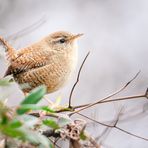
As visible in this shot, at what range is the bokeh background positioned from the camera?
5383 millimetres

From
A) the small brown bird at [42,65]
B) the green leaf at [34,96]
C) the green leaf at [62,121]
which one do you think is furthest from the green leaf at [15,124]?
the small brown bird at [42,65]

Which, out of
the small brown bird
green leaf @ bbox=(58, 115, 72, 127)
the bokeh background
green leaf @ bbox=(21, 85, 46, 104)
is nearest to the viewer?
green leaf @ bbox=(21, 85, 46, 104)

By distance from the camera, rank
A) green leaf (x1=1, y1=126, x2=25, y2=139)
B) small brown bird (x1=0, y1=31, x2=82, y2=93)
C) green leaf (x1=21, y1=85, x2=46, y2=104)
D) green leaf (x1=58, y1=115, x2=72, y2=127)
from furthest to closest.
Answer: small brown bird (x1=0, y1=31, x2=82, y2=93), green leaf (x1=58, y1=115, x2=72, y2=127), green leaf (x1=21, y1=85, x2=46, y2=104), green leaf (x1=1, y1=126, x2=25, y2=139)

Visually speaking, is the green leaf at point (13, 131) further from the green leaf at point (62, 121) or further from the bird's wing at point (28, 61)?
the bird's wing at point (28, 61)

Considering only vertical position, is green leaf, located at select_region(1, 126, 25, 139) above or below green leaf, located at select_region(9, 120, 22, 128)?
below

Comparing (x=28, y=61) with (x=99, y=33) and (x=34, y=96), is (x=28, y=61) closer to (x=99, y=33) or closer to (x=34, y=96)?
(x=34, y=96)

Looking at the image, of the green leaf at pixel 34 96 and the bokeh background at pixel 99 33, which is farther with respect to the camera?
the bokeh background at pixel 99 33

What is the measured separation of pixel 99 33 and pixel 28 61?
3065 mm

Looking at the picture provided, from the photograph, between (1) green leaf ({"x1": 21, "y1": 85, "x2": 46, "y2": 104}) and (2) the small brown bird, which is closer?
(1) green leaf ({"x1": 21, "y1": 85, "x2": 46, "y2": 104})

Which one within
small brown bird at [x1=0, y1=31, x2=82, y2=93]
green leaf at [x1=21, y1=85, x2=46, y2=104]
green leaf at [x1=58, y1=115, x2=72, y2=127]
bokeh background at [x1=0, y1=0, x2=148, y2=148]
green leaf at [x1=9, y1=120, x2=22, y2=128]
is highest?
green leaf at [x1=9, y1=120, x2=22, y2=128]

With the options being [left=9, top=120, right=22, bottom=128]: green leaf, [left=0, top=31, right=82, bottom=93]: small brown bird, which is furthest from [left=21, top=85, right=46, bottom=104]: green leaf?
[left=0, top=31, right=82, bottom=93]: small brown bird

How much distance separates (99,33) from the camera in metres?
6.56

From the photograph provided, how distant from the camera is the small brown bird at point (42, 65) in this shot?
3473 millimetres

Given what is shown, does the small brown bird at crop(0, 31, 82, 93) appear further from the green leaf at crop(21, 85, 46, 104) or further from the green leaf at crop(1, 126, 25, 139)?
the green leaf at crop(1, 126, 25, 139)
